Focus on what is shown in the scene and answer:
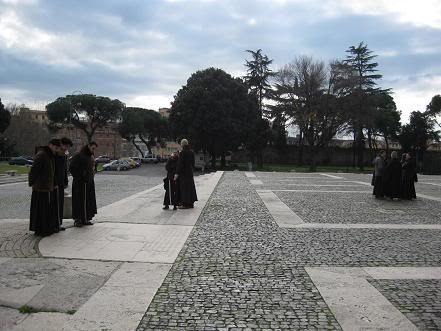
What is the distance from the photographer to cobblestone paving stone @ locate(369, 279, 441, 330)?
422cm

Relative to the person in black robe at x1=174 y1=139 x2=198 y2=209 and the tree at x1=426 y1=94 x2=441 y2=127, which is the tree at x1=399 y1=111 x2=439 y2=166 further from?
the person in black robe at x1=174 y1=139 x2=198 y2=209

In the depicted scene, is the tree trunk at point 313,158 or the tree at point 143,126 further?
the tree at point 143,126

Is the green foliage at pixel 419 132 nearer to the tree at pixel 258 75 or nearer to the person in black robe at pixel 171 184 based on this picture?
the tree at pixel 258 75

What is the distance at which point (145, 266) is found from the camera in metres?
5.98

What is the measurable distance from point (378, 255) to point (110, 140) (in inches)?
4693

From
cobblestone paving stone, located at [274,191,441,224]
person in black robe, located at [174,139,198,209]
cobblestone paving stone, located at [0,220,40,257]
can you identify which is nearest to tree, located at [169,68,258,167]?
cobblestone paving stone, located at [274,191,441,224]

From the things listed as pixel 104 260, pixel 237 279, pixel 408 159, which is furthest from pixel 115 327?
pixel 408 159

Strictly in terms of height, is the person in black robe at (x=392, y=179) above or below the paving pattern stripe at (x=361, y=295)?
above

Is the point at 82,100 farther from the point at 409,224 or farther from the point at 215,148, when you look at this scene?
the point at 409,224

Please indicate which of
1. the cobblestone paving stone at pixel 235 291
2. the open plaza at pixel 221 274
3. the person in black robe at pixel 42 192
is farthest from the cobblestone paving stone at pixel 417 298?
the person in black robe at pixel 42 192

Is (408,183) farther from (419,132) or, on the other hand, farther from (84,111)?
(84,111)

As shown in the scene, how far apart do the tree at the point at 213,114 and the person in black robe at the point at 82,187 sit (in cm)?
4699

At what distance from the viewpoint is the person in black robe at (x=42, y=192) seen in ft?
24.9

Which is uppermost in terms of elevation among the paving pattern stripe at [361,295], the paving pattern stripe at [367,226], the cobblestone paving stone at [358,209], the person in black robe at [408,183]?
the person in black robe at [408,183]
